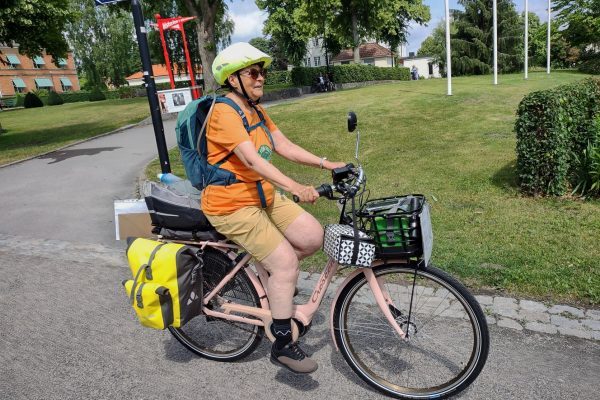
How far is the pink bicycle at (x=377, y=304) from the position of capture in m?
2.45

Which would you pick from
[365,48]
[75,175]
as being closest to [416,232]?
[75,175]

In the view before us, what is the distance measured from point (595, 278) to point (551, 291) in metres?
0.47

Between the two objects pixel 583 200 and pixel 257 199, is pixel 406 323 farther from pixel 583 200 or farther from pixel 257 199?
pixel 583 200

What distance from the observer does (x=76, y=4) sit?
164 feet

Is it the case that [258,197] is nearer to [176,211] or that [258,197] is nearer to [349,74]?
[176,211]

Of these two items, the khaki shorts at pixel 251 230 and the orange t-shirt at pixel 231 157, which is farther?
the khaki shorts at pixel 251 230

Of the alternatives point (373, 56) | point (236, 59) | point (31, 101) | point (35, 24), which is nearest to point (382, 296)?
point (236, 59)

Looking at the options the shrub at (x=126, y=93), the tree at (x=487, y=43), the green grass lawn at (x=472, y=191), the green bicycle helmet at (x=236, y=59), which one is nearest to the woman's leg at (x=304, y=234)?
the green bicycle helmet at (x=236, y=59)

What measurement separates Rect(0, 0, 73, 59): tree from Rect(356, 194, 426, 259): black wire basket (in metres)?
15.9

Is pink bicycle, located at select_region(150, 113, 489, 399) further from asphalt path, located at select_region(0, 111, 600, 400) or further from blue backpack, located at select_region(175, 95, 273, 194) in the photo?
blue backpack, located at select_region(175, 95, 273, 194)

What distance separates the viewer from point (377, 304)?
2.72 metres

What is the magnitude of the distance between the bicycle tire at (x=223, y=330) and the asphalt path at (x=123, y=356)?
9 centimetres

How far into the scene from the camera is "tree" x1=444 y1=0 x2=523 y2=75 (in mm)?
48906

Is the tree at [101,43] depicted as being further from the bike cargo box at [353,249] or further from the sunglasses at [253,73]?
the bike cargo box at [353,249]
